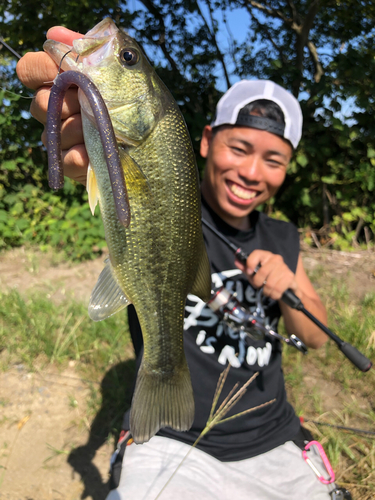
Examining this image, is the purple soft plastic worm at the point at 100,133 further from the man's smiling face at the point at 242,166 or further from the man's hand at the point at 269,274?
the man's smiling face at the point at 242,166

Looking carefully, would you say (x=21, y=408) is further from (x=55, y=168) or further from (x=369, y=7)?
(x=369, y=7)

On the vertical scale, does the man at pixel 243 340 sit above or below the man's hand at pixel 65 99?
below

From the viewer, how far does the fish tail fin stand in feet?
4.56

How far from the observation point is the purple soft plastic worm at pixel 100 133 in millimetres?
984

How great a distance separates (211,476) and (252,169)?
1815 millimetres

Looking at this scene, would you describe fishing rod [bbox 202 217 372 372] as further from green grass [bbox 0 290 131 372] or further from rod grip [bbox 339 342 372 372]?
green grass [bbox 0 290 131 372]

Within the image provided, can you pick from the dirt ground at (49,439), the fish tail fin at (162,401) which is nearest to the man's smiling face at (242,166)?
the fish tail fin at (162,401)

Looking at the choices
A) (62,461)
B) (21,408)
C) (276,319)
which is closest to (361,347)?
(276,319)

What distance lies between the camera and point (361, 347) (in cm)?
338

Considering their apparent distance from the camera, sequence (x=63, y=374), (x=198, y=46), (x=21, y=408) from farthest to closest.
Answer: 1. (x=198, y=46)
2. (x=63, y=374)
3. (x=21, y=408)

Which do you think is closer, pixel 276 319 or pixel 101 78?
pixel 101 78

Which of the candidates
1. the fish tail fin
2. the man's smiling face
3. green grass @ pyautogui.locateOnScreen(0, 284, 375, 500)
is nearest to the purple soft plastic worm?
the fish tail fin

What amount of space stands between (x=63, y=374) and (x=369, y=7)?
659 cm

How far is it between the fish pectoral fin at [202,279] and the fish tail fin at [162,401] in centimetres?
31
